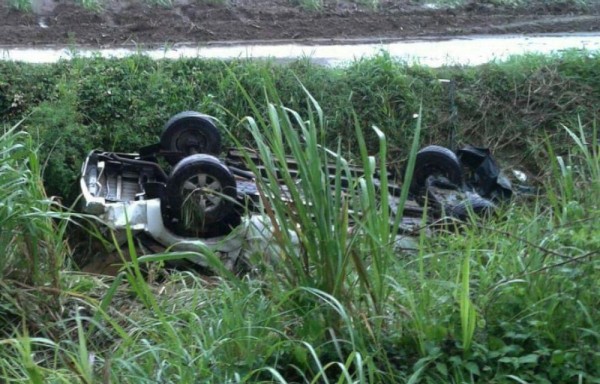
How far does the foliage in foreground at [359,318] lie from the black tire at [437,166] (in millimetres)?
2793

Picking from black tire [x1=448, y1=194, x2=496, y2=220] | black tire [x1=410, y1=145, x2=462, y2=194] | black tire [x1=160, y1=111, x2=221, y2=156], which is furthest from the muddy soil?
black tire [x1=448, y1=194, x2=496, y2=220]

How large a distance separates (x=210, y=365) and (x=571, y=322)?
1.52m

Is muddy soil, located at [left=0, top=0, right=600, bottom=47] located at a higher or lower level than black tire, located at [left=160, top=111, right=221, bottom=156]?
higher

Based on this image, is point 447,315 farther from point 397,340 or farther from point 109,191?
point 109,191

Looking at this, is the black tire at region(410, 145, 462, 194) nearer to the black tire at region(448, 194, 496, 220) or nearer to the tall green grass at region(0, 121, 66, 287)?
the black tire at region(448, 194, 496, 220)

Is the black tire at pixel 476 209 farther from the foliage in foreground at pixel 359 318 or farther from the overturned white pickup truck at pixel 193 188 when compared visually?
the foliage in foreground at pixel 359 318

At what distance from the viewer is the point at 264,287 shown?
177 inches

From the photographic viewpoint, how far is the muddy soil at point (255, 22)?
36.3 ft

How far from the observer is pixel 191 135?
7512 mm

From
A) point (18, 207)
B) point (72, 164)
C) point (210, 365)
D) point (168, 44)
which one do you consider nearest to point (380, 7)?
point (168, 44)

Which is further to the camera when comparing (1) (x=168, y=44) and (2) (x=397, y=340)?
(1) (x=168, y=44)

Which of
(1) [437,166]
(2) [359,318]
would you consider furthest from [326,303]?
(1) [437,166]

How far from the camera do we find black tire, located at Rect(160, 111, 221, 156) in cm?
748

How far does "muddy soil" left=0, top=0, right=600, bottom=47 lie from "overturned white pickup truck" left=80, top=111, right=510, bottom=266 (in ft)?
10.6
